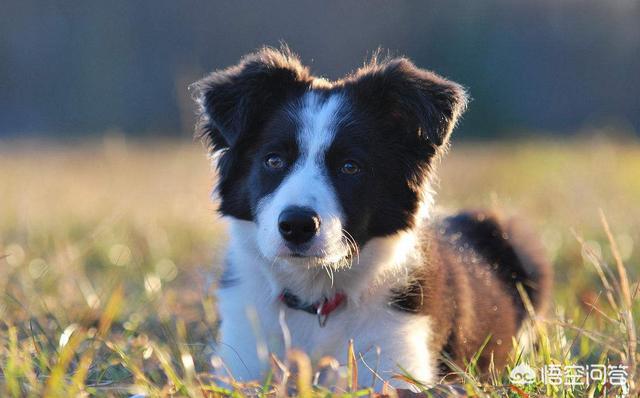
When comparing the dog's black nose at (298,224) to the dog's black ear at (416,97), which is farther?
the dog's black ear at (416,97)

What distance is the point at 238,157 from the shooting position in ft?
13.6

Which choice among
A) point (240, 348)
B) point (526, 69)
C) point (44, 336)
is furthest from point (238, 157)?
point (526, 69)

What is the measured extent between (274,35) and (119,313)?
25.2 m

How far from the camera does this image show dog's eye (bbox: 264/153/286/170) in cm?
386

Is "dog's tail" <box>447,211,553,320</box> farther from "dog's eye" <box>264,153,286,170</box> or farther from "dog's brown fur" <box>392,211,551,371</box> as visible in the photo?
"dog's eye" <box>264,153,286,170</box>

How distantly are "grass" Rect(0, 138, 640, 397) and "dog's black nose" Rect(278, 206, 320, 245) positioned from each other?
49 cm

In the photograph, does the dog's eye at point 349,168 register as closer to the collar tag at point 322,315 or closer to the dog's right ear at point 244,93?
the dog's right ear at point 244,93

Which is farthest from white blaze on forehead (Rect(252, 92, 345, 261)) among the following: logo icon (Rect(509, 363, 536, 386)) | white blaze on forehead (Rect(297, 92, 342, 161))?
logo icon (Rect(509, 363, 536, 386))

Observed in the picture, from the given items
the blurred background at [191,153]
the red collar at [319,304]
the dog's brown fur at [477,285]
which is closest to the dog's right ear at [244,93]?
the blurred background at [191,153]

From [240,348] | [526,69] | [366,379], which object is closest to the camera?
[366,379]

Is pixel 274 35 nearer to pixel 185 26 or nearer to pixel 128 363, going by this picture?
pixel 185 26

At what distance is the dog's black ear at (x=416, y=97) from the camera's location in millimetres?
3908

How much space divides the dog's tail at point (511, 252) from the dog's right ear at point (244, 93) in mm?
1625

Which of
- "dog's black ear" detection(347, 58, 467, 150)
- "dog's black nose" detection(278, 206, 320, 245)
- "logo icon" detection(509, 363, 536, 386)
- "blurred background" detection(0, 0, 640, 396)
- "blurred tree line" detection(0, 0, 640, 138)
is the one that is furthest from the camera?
"blurred tree line" detection(0, 0, 640, 138)
